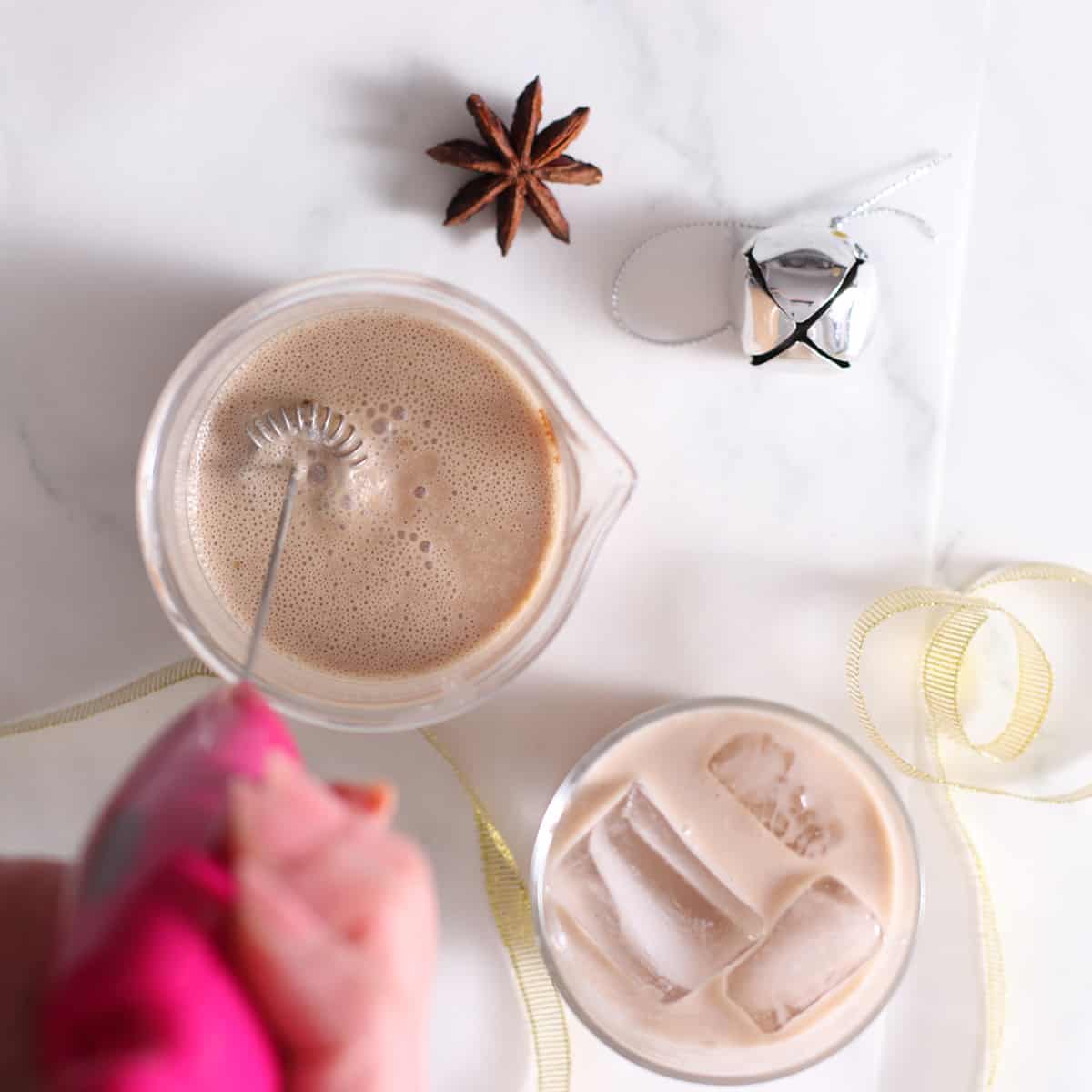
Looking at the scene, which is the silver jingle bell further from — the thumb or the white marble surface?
the thumb

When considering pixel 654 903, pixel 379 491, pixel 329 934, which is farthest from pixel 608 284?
pixel 329 934

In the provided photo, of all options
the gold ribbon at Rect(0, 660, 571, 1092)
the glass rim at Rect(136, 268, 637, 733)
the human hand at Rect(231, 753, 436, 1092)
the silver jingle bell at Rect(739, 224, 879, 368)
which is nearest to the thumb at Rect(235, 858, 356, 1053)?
the human hand at Rect(231, 753, 436, 1092)

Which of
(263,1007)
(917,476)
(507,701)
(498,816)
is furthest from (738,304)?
(263,1007)

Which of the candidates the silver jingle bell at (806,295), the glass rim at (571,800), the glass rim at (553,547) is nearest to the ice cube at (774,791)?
the glass rim at (571,800)

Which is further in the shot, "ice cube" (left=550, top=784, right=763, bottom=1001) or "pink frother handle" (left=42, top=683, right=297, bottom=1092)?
→ "ice cube" (left=550, top=784, right=763, bottom=1001)

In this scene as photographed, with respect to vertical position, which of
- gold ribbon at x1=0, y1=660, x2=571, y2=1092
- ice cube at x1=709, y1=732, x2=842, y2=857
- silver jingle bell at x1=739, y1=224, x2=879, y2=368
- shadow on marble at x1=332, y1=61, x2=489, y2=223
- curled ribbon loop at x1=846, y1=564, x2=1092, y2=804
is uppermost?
shadow on marble at x1=332, y1=61, x2=489, y2=223

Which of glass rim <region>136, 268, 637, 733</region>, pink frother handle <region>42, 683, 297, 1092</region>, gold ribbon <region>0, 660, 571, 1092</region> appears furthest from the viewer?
gold ribbon <region>0, 660, 571, 1092</region>

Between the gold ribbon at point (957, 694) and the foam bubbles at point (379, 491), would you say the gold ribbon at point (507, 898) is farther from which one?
the gold ribbon at point (957, 694)

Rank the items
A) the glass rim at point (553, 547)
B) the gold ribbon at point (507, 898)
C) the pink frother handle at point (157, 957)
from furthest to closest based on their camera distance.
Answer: the gold ribbon at point (507, 898) → the glass rim at point (553, 547) → the pink frother handle at point (157, 957)
